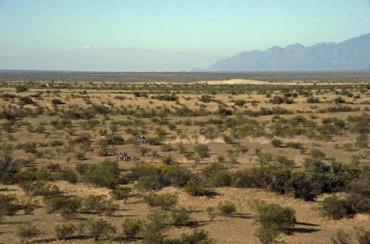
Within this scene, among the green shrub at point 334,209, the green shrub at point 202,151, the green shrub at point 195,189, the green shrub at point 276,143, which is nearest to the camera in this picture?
the green shrub at point 334,209

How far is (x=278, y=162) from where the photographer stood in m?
26.1

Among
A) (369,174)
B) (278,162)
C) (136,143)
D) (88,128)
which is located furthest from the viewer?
(88,128)

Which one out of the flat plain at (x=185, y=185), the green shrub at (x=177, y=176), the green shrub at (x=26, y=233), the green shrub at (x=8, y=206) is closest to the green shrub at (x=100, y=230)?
the flat plain at (x=185, y=185)

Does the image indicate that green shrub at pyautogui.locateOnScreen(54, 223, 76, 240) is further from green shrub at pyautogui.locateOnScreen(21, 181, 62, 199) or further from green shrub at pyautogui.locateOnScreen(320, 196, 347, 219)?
green shrub at pyautogui.locateOnScreen(320, 196, 347, 219)

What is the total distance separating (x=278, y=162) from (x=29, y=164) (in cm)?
1412

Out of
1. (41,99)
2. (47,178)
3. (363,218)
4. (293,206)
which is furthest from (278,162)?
(41,99)

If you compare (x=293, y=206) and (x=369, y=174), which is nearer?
(x=293, y=206)

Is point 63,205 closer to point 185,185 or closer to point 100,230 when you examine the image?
point 100,230

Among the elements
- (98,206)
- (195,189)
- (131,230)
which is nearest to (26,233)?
(131,230)

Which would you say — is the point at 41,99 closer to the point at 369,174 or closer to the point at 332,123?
the point at 332,123

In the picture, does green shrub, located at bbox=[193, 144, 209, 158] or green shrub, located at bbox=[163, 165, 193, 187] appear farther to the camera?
green shrub, located at bbox=[193, 144, 209, 158]

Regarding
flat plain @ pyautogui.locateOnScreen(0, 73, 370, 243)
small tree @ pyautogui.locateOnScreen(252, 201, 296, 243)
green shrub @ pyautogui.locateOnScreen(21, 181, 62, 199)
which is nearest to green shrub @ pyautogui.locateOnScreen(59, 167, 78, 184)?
flat plain @ pyautogui.locateOnScreen(0, 73, 370, 243)

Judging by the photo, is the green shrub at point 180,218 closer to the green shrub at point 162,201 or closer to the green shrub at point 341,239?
the green shrub at point 162,201

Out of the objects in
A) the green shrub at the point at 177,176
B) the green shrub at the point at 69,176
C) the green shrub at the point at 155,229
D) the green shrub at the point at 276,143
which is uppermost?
the green shrub at the point at 155,229
